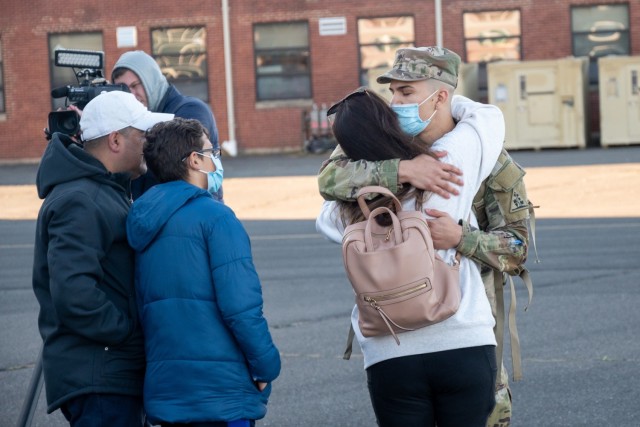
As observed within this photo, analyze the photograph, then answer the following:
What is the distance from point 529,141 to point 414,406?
2492 centimetres

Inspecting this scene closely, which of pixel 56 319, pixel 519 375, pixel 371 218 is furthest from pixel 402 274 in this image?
pixel 56 319

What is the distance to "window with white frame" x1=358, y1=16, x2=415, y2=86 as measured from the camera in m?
30.7

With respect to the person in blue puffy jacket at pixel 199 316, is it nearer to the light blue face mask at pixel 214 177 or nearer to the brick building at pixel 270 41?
the light blue face mask at pixel 214 177

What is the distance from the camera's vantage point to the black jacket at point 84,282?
12.2 feet

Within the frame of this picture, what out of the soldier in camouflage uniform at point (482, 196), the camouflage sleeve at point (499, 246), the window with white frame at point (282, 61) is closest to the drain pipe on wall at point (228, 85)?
the window with white frame at point (282, 61)

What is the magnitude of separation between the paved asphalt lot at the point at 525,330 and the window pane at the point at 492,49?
16159 millimetres

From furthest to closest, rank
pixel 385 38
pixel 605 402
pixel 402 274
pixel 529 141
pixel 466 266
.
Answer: pixel 385 38 < pixel 529 141 < pixel 605 402 < pixel 466 266 < pixel 402 274

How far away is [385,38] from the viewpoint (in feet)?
101

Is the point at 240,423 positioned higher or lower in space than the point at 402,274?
lower

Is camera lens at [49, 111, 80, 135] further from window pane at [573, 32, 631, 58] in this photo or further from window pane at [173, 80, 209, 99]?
window pane at [573, 32, 631, 58]

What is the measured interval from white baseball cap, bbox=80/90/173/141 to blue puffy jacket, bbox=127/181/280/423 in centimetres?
42

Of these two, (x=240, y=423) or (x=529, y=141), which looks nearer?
(x=240, y=423)

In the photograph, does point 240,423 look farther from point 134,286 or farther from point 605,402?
point 605,402

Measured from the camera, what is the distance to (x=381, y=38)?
101 feet
